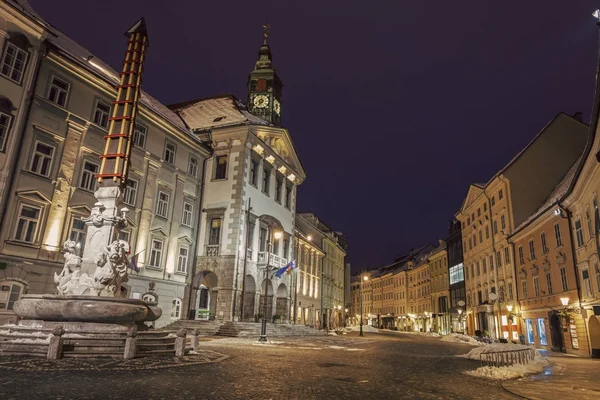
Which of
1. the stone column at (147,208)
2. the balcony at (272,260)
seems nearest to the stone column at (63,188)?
the stone column at (147,208)

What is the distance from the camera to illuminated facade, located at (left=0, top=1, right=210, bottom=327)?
2078cm

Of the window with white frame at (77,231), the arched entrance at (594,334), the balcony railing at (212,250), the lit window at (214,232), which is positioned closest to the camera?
the arched entrance at (594,334)

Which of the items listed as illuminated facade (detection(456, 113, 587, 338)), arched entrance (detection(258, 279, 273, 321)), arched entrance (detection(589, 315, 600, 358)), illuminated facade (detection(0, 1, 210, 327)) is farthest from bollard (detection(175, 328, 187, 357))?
illuminated facade (detection(456, 113, 587, 338))

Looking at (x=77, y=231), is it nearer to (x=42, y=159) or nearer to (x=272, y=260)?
(x=42, y=159)

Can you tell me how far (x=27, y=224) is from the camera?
20.9 metres

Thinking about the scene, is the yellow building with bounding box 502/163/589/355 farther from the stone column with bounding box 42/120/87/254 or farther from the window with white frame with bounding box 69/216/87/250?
the stone column with bounding box 42/120/87/254

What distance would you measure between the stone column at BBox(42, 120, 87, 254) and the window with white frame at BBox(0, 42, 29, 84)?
343cm

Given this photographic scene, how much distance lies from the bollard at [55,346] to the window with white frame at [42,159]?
43.9 ft

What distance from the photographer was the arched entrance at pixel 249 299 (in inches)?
1385

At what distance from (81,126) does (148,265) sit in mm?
10020

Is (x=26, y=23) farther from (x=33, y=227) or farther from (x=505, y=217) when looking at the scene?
(x=505, y=217)

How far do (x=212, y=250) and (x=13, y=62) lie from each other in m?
18.9


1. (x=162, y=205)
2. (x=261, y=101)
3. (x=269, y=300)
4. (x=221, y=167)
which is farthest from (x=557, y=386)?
(x=261, y=101)

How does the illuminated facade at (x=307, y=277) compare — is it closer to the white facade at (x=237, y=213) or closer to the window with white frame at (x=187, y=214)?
the white facade at (x=237, y=213)
